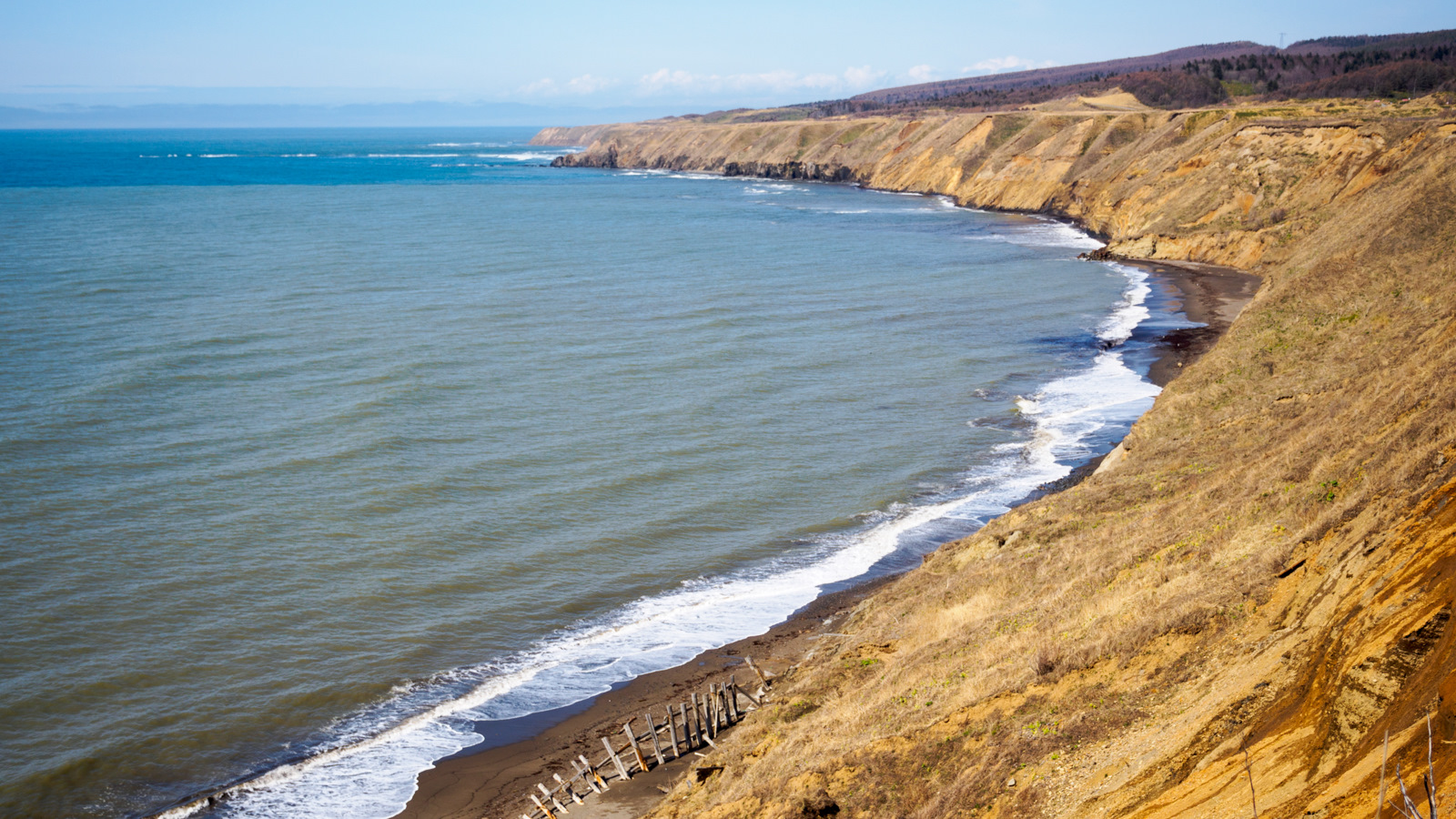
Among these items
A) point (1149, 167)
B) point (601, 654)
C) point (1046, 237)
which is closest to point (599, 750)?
point (601, 654)

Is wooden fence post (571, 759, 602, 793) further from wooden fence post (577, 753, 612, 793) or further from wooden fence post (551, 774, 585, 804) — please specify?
wooden fence post (551, 774, 585, 804)

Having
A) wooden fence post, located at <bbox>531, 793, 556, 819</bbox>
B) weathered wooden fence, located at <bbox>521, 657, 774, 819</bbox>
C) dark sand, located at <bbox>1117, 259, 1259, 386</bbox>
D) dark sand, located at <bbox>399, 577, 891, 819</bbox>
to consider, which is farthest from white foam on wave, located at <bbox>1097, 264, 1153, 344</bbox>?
wooden fence post, located at <bbox>531, 793, 556, 819</bbox>

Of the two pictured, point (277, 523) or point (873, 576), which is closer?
point (873, 576)

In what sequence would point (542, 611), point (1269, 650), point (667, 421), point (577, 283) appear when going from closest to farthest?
point (1269, 650)
point (542, 611)
point (667, 421)
point (577, 283)

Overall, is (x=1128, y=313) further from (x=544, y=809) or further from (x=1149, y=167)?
(x=544, y=809)

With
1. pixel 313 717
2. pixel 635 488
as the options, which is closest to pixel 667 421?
pixel 635 488

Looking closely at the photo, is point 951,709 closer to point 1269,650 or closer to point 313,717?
point 1269,650
